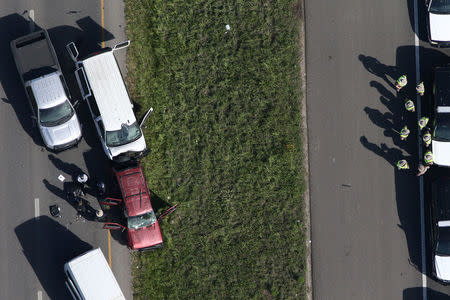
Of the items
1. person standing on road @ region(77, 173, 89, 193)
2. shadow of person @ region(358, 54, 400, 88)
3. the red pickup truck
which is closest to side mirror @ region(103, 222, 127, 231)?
the red pickup truck

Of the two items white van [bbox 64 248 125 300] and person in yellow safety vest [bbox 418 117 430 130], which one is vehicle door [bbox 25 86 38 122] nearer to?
white van [bbox 64 248 125 300]

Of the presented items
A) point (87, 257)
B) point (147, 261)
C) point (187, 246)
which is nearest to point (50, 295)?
point (87, 257)

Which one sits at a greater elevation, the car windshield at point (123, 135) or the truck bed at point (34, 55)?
the truck bed at point (34, 55)

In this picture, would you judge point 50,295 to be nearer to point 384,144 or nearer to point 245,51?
point 245,51

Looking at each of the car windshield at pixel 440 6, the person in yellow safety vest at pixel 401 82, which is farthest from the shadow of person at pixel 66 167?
the car windshield at pixel 440 6

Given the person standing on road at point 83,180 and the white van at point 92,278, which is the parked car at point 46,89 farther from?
the white van at point 92,278
